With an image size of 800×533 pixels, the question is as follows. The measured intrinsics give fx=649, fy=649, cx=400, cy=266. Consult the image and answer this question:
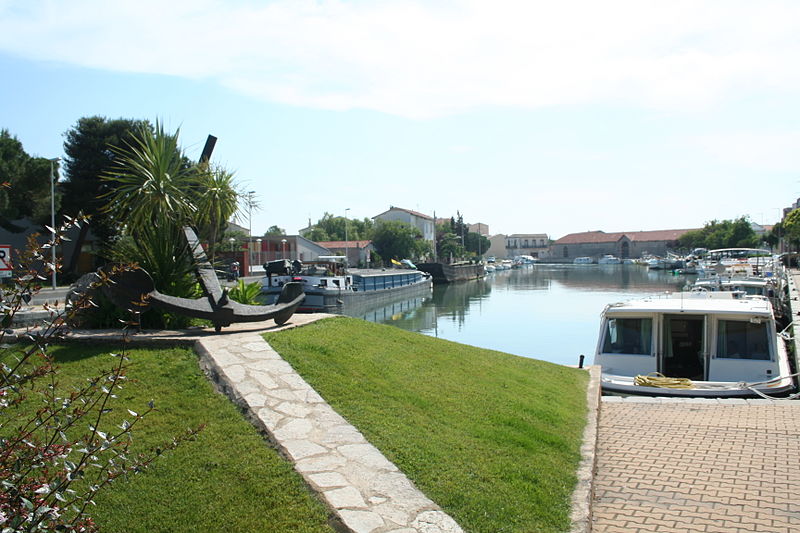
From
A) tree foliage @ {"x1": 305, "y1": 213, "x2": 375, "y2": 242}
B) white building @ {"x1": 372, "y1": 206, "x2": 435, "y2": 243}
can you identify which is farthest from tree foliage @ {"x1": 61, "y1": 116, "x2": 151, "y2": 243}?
white building @ {"x1": 372, "y1": 206, "x2": 435, "y2": 243}

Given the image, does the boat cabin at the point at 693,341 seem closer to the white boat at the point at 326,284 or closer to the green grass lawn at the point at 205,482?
the green grass lawn at the point at 205,482

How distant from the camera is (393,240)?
81625mm

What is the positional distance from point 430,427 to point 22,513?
4.03 m

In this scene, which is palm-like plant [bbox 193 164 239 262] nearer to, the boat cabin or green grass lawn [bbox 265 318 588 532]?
green grass lawn [bbox 265 318 588 532]

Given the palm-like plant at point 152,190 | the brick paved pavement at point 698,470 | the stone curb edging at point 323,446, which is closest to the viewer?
the stone curb edging at point 323,446

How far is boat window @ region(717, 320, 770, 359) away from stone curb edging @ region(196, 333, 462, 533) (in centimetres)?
1013

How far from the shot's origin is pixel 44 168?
34844 mm

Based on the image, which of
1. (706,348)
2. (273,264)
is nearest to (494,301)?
(273,264)

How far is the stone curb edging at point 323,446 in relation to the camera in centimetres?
435

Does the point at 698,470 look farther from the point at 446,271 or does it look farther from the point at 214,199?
the point at 446,271

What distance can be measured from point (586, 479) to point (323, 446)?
234 cm

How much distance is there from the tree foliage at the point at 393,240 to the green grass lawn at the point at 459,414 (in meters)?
71.0

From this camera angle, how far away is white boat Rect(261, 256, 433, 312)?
29.8 meters


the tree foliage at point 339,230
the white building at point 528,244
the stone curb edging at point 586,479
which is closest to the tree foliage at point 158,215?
the stone curb edging at point 586,479
